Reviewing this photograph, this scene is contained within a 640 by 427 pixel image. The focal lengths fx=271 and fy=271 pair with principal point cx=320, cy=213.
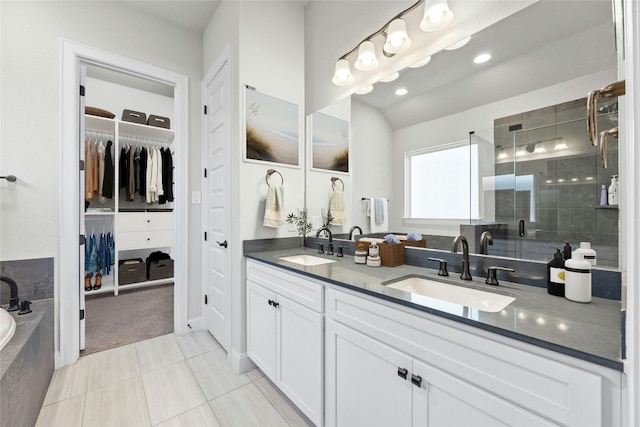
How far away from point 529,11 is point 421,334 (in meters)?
1.46

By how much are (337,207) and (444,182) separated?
0.89 meters

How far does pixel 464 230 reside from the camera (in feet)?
4.64

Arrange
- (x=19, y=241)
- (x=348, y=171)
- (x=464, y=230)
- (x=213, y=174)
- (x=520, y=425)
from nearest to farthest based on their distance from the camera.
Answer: (x=520, y=425) → (x=464, y=230) → (x=19, y=241) → (x=348, y=171) → (x=213, y=174)

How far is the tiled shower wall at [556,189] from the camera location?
0.97 metres

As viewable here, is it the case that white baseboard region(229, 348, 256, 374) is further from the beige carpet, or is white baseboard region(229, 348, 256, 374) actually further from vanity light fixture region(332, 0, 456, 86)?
vanity light fixture region(332, 0, 456, 86)

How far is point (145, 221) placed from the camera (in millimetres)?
3807

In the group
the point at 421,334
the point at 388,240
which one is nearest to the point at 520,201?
the point at 388,240

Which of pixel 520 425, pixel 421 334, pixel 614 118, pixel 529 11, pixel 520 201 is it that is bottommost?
pixel 520 425

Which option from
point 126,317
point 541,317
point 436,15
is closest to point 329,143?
point 436,15

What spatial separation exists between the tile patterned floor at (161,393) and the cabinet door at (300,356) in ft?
0.62

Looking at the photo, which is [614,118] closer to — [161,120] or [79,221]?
[79,221]

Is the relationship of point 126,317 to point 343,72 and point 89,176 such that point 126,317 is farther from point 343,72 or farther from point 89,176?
point 343,72

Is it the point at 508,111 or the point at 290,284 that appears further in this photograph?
the point at 290,284

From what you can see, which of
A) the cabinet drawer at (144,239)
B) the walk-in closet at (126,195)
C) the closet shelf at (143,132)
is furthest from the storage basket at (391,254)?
the closet shelf at (143,132)
